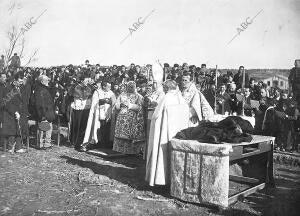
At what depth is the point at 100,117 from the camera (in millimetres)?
10789

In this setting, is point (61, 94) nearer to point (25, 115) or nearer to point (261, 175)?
point (25, 115)

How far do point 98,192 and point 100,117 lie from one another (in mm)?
4401

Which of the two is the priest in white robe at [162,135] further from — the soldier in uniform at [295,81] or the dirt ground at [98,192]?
the soldier in uniform at [295,81]

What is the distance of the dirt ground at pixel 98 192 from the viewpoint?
5688mm

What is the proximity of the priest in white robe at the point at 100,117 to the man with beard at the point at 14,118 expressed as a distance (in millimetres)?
1772

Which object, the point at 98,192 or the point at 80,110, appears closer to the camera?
the point at 98,192

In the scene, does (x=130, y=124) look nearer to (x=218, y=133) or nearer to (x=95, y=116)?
(x=95, y=116)

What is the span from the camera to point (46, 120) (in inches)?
414

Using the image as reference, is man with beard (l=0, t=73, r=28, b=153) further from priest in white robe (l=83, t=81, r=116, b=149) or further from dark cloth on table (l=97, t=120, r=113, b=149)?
dark cloth on table (l=97, t=120, r=113, b=149)

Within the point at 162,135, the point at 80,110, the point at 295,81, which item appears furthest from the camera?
the point at 295,81

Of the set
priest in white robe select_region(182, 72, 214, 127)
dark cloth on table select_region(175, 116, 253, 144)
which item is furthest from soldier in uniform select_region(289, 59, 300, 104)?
dark cloth on table select_region(175, 116, 253, 144)

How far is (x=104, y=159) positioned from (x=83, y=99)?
2508 mm

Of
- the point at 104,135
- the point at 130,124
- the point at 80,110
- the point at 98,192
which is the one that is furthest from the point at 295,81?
the point at 98,192

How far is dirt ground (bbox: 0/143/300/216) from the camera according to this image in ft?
18.7
